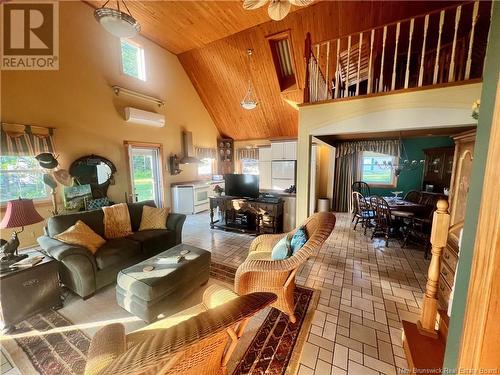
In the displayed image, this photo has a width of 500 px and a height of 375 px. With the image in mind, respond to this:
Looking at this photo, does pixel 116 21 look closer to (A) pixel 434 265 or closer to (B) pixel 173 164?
(A) pixel 434 265

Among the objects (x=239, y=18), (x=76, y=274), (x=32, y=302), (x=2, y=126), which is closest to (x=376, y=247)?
(x=76, y=274)

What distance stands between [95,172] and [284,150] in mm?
4857

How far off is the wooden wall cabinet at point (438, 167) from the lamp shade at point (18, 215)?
7.50 m

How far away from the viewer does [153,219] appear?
3.27m

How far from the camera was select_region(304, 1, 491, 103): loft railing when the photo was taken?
240cm

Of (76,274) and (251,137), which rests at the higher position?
(251,137)

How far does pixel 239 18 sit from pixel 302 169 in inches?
138

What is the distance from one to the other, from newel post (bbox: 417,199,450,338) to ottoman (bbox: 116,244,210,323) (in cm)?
206

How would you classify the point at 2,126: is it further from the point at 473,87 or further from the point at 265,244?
the point at 473,87

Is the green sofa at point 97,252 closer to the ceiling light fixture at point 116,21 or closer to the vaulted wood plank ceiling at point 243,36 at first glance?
the ceiling light fixture at point 116,21

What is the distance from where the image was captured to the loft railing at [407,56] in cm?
240

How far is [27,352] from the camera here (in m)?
1.63

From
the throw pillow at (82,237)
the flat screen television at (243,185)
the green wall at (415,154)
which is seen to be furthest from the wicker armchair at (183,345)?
the green wall at (415,154)

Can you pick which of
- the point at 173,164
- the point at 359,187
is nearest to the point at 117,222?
the point at 173,164
